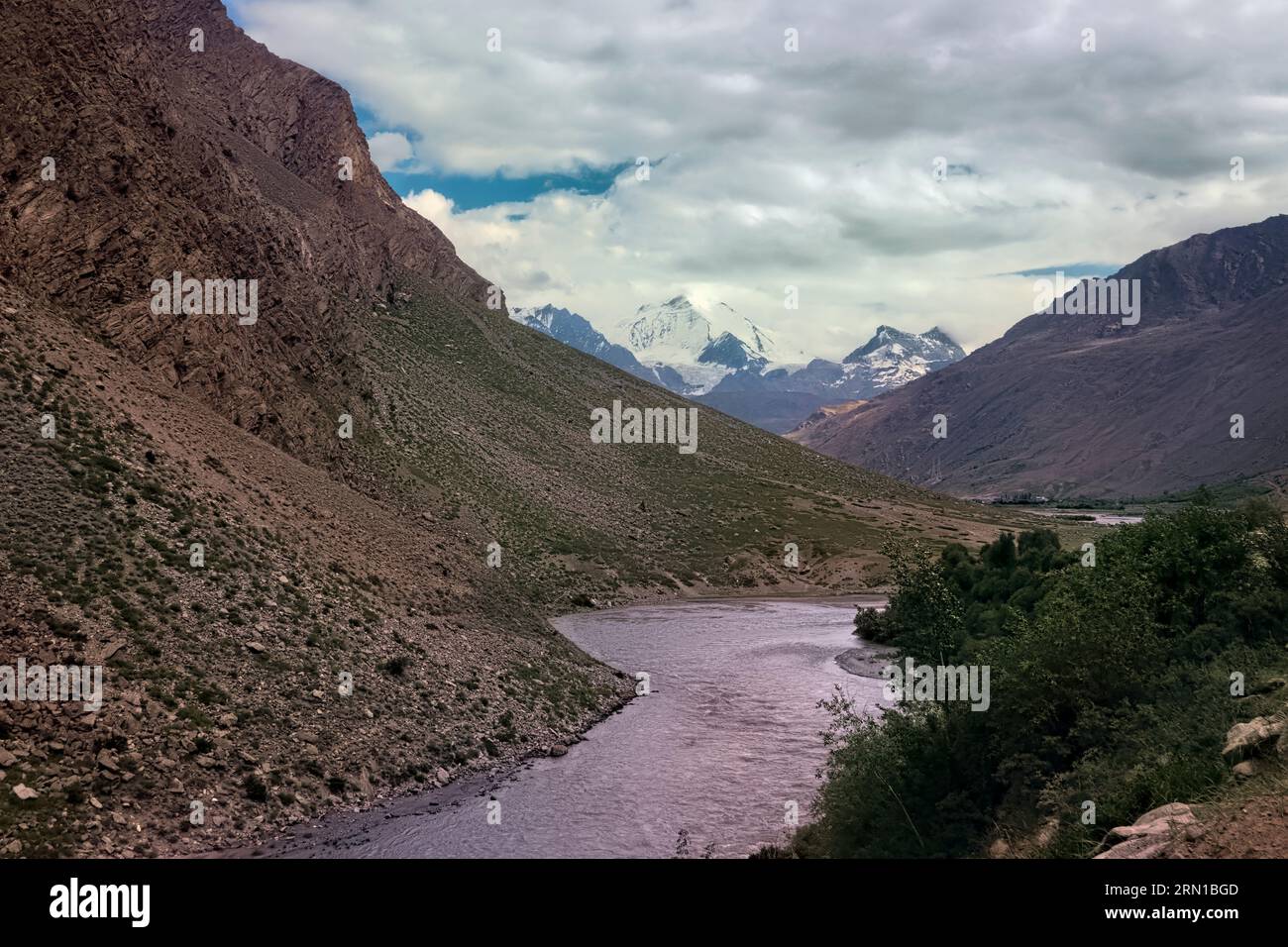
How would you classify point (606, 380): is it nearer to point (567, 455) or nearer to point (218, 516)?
point (567, 455)

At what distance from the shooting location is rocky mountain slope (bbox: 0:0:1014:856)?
81.4ft

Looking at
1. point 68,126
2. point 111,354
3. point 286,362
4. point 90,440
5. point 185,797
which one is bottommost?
point 185,797

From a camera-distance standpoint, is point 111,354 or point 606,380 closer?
point 111,354

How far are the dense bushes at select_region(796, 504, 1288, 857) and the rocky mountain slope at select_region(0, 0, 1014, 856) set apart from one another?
15.9 meters

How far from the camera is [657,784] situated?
32812mm

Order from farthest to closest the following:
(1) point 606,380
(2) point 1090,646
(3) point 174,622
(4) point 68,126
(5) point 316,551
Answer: (1) point 606,380
(4) point 68,126
(5) point 316,551
(3) point 174,622
(2) point 1090,646

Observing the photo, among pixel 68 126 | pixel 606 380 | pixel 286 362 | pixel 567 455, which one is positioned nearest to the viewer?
pixel 68 126

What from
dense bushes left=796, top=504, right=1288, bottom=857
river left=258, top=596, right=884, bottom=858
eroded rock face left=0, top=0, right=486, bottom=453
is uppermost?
eroded rock face left=0, top=0, right=486, bottom=453

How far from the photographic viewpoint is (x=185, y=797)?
23.6 meters

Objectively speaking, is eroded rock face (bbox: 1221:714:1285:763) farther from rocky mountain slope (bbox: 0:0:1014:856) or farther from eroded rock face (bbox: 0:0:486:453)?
eroded rock face (bbox: 0:0:486:453)

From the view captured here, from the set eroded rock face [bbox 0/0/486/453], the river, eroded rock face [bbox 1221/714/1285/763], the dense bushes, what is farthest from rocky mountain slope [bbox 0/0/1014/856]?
eroded rock face [bbox 1221/714/1285/763]

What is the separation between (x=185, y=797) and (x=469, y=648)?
16649mm

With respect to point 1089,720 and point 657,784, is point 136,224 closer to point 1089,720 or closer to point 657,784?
point 657,784
